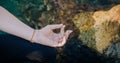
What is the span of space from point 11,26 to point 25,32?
0.07 meters

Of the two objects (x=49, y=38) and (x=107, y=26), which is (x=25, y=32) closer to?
(x=49, y=38)

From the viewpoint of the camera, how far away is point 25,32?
967 mm

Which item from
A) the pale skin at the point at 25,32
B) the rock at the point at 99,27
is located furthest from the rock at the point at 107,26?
the pale skin at the point at 25,32

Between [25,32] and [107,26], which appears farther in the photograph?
[107,26]

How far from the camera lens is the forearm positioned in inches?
36.1

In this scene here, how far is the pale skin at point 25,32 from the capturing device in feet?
3.02

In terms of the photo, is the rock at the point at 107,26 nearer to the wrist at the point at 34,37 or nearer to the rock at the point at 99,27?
the rock at the point at 99,27

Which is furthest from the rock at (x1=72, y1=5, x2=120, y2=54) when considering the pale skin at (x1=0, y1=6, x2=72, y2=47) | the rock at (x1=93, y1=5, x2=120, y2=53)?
the pale skin at (x1=0, y1=6, x2=72, y2=47)

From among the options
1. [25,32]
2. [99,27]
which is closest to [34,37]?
[25,32]

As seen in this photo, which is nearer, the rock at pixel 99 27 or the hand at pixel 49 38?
the hand at pixel 49 38

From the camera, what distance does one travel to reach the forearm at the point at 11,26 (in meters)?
0.92

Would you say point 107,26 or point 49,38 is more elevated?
point 107,26

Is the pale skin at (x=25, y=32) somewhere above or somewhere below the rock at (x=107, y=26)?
below

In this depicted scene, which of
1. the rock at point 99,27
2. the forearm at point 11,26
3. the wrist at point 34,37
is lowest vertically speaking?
the wrist at point 34,37
